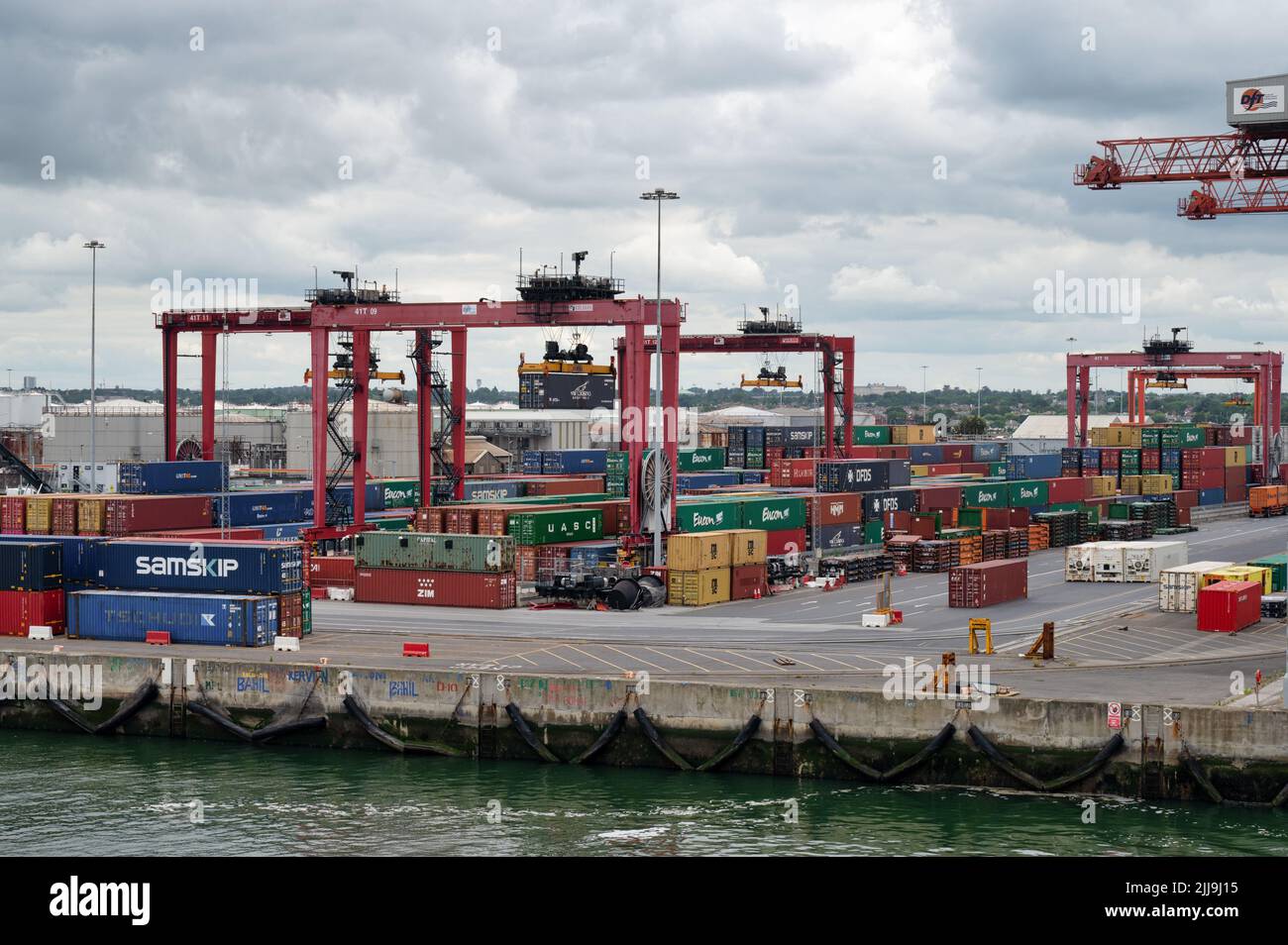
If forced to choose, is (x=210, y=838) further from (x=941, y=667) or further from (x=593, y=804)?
(x=941, y=667)

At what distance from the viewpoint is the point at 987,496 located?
359 ft

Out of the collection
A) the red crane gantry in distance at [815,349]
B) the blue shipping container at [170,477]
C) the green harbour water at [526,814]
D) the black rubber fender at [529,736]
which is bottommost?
the green harbour water at [526,814]

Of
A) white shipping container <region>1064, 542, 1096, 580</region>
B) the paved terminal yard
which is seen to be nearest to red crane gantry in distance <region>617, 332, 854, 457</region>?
white shipping container <region>1064, 542, 1096, 580</region>

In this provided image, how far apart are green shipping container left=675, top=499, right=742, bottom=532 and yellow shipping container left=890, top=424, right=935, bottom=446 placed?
81.5 meters

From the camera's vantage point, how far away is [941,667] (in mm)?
50750

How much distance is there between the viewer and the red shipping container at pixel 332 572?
7725cm

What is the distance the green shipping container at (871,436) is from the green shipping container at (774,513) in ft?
226

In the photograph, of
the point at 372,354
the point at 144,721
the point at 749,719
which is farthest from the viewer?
the point at 372,354

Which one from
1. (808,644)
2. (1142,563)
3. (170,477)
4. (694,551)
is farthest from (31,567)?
(1142,563)

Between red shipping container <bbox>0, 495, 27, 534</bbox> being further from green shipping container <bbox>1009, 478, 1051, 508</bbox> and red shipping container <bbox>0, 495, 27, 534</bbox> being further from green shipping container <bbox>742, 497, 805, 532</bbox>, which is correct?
green shipping container <bbox>1009, 478, 1051, 508</bbox>

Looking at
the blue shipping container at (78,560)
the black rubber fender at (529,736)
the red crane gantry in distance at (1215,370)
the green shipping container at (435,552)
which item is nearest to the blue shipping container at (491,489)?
the green shipping container at (435,552)

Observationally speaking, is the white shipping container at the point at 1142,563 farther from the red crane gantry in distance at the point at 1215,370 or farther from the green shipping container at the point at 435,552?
the red crane gantry in distance at the point at 1215,370

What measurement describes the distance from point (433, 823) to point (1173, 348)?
138585mm
